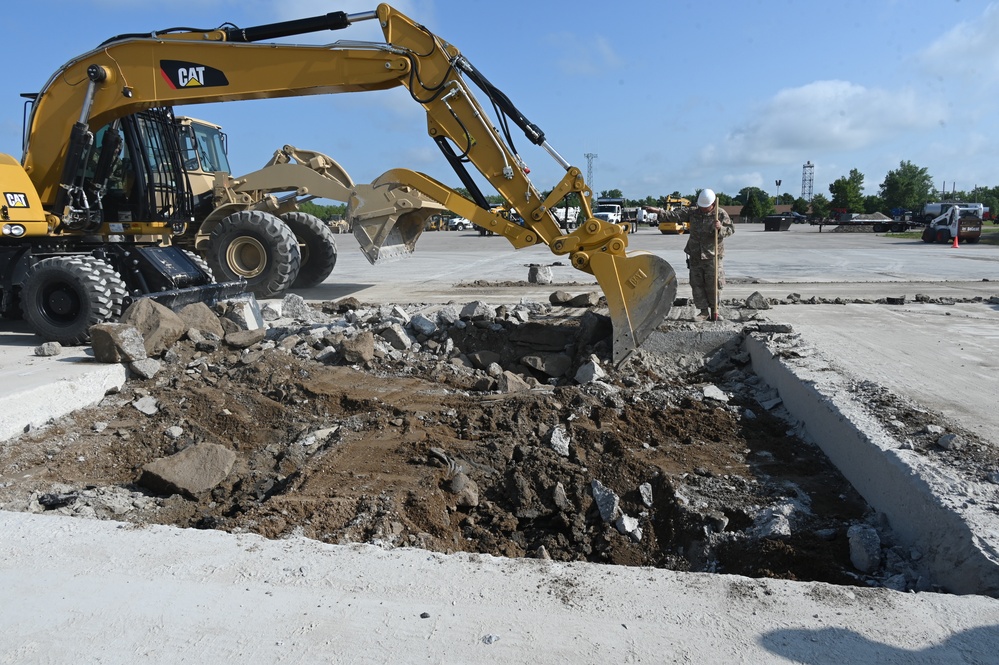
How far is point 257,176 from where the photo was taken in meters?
12.1

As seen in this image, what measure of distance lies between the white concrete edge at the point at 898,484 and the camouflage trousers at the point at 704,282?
A: 2.46 metres

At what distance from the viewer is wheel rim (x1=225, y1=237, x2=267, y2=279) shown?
1156 centimetres

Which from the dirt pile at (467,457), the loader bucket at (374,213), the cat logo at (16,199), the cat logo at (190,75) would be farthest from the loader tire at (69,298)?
the loader bucket at (374,213)

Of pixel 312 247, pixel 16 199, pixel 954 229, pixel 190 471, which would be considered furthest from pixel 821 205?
pixel 190 471

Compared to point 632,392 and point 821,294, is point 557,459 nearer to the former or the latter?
point 632,392

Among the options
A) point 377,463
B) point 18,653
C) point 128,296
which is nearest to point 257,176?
point 128,296

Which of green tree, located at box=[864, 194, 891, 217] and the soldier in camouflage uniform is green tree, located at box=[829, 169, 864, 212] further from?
the soldier in camouflage uniform

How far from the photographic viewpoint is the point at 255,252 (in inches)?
459

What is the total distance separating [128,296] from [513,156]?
4587 mm

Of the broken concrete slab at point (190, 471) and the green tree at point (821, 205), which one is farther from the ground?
the green tree at point (821, 205)

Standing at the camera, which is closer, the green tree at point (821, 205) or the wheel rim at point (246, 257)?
the wheel rim at point (246, 257)

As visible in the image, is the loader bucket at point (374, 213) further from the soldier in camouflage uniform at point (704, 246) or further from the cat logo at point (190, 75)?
the soldier in camouflage uniform at point (704, 246)

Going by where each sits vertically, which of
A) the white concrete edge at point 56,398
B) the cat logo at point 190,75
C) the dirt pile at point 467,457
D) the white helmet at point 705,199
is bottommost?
the dirt pile at point 467,457

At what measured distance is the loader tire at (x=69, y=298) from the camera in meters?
7.93
